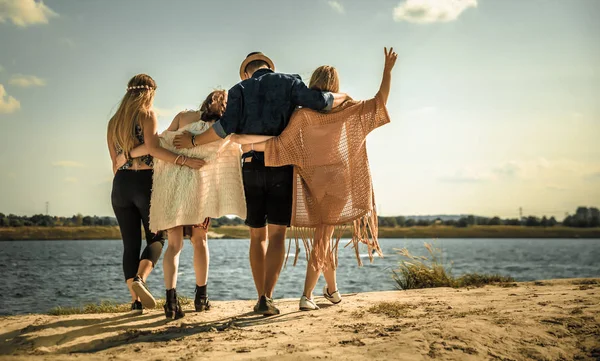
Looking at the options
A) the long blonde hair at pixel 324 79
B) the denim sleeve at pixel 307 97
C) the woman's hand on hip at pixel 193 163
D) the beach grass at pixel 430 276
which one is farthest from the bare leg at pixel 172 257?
the beach grass at pixel 430 276

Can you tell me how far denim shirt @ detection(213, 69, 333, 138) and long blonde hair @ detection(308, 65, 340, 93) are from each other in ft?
0.43

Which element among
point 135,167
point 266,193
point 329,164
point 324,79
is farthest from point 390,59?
point 135,167

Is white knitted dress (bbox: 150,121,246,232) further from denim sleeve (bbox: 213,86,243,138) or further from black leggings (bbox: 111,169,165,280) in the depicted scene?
denim sleeve (bbox: 213,86,243,138)

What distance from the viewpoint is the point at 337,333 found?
3990 millimetres

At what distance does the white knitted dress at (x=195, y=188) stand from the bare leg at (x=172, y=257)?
4.5 inches

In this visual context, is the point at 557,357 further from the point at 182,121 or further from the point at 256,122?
the point at 182,121

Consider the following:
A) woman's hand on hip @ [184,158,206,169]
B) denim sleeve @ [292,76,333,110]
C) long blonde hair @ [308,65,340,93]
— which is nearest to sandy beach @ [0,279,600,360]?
woman's hand on hip @ [184,158,206,169]

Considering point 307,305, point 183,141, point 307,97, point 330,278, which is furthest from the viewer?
point 330,278

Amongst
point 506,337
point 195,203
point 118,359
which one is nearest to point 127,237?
point 195,203

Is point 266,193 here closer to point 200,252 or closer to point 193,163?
point 193,163

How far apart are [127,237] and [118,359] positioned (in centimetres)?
161

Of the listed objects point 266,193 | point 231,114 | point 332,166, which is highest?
point 231,114

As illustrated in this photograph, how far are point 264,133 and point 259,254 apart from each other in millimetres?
1152

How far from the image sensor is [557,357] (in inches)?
140
